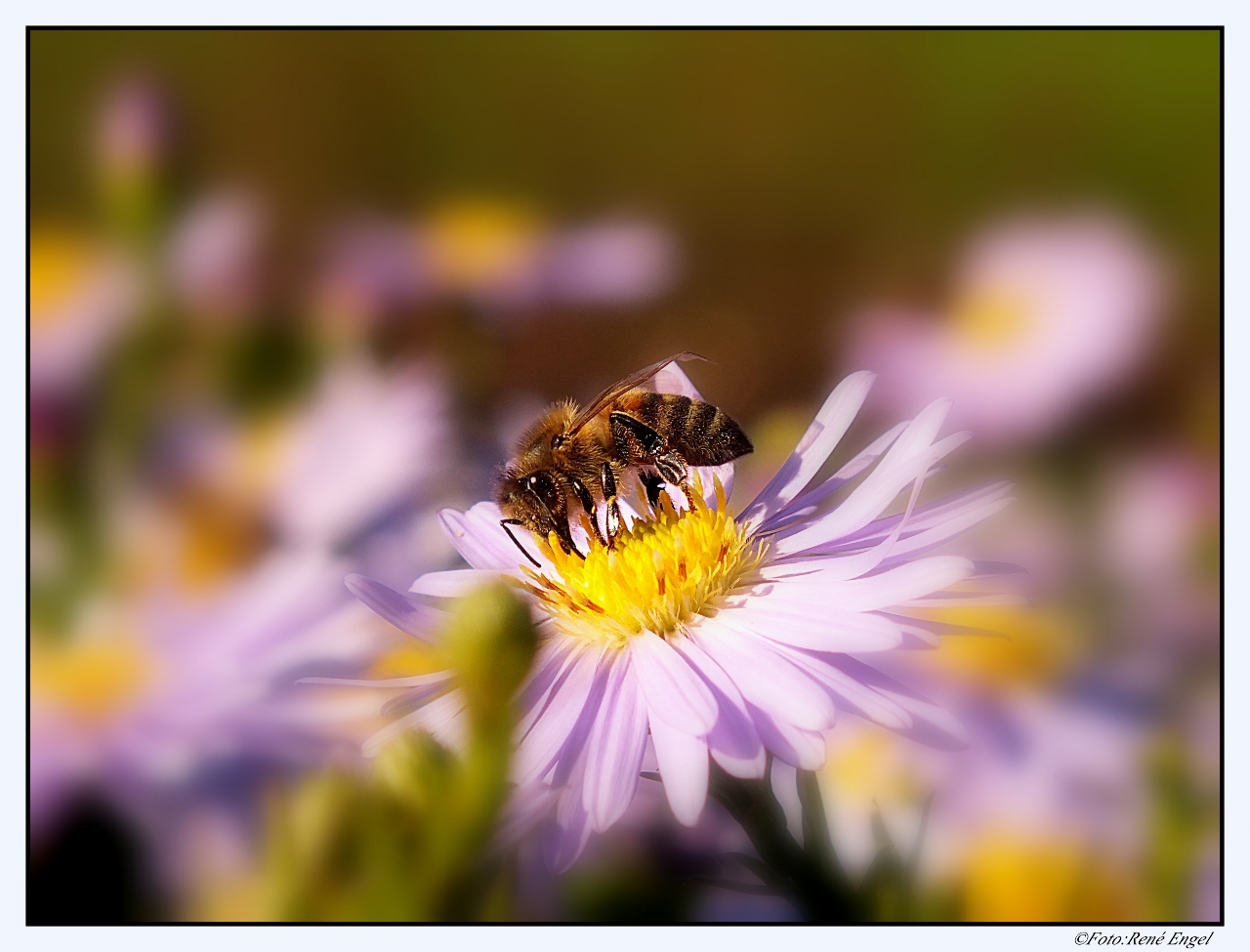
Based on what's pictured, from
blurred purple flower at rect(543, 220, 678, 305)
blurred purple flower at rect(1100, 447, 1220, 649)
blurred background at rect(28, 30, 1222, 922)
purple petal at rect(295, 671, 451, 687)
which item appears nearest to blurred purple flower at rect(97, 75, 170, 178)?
blurred background at rect(28, 30, 1222, 922)

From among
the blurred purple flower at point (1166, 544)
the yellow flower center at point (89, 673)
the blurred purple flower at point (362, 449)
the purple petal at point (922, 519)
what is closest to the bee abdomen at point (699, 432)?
the purple petal at point (922, 519)

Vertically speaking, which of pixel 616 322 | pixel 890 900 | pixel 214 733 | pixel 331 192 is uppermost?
pixel 331 192

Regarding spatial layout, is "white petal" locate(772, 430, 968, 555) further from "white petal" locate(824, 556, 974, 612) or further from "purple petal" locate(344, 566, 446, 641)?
"purple petal" locate(344, 566, 446, 641)

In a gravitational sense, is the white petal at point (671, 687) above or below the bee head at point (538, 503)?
below

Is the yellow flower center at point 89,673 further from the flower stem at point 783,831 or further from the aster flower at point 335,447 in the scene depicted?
the flower stem at point 783,831

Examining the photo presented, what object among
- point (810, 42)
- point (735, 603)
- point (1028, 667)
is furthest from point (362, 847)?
point (810, 42)

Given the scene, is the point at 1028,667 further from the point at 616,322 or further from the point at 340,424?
the point at 340,424
